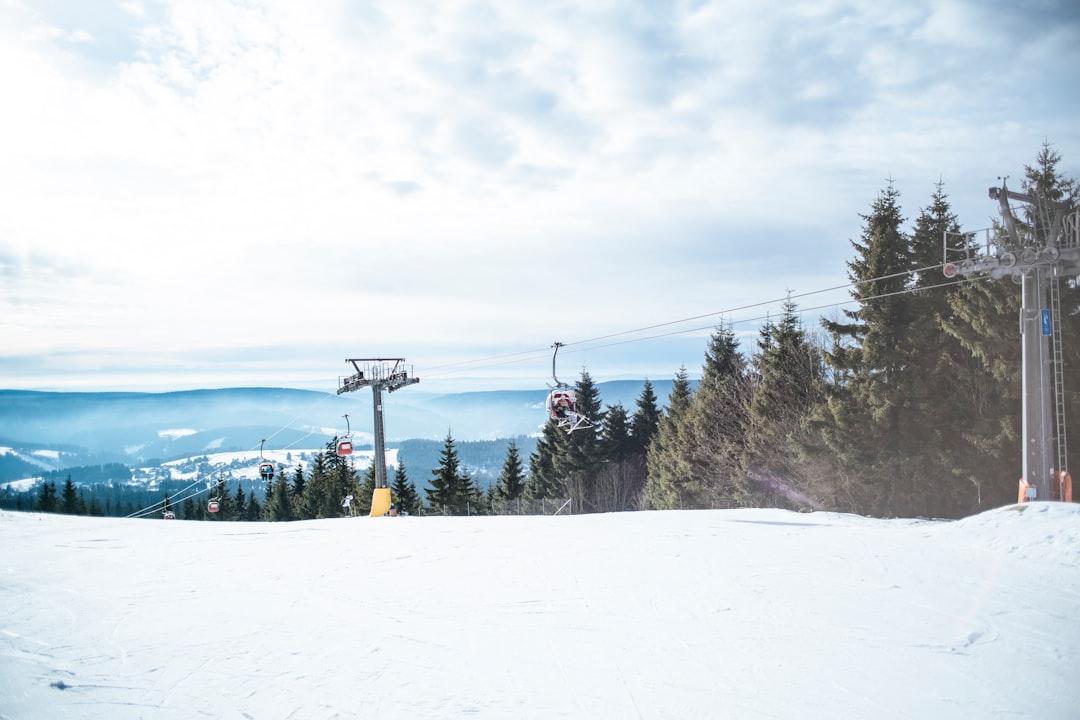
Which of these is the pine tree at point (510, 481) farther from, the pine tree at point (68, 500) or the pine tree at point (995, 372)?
the pine tree at point (68, 500)

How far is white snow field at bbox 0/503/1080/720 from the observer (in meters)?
5.57

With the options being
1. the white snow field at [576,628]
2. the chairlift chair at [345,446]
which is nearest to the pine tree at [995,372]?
the white snow field at [576,628]

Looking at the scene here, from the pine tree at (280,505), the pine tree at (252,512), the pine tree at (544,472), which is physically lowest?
the pine tree at (252,512)

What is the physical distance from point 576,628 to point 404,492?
5262 centimetres

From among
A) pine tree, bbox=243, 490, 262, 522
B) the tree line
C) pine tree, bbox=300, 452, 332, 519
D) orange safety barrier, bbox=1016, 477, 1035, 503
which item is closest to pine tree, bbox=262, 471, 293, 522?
pine tree, bbox=300, 452, 332, 519

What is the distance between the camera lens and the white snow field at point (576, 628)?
557 centimetres

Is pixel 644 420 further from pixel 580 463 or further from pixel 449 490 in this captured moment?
pixel 449 490

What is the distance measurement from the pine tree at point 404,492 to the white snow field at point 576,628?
44.1 m

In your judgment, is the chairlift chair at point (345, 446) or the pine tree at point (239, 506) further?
the pine tree at point (239, 506)

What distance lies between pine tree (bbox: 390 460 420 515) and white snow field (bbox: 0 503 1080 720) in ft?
145

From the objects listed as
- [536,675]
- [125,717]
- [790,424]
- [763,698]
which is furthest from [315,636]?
[790,424]

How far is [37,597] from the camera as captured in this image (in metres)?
9.31

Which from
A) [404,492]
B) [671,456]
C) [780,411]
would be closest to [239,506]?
[404,492]

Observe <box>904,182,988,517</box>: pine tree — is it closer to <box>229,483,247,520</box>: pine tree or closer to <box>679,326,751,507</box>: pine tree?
<box>679,326,751,507</box>: pine tree
